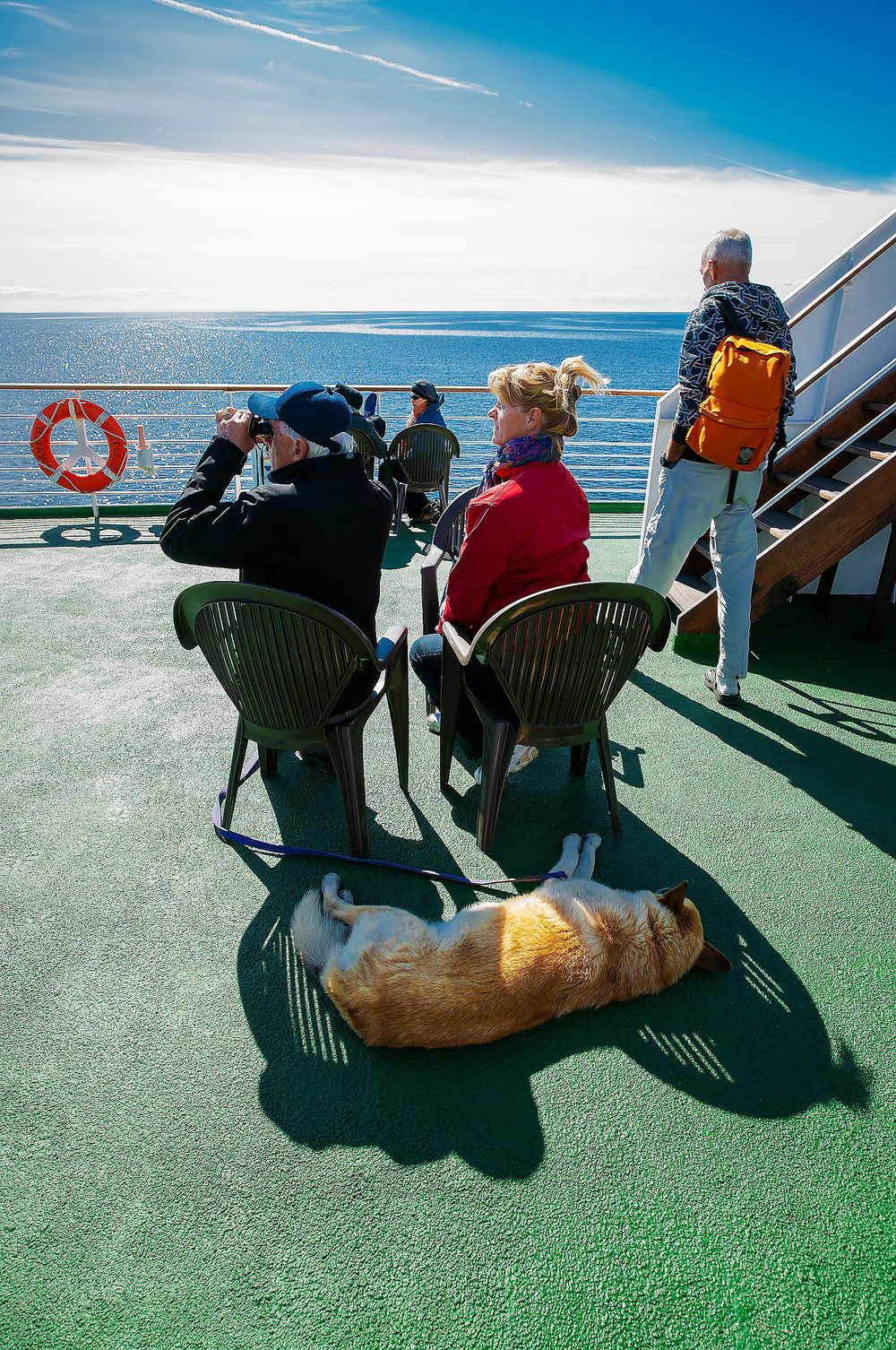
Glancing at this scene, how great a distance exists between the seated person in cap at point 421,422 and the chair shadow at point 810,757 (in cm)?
337

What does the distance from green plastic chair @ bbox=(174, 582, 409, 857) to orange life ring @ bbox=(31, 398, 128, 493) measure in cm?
508

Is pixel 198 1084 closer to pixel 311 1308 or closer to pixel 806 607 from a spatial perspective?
pixel 311 1308

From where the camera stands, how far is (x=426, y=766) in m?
3.03

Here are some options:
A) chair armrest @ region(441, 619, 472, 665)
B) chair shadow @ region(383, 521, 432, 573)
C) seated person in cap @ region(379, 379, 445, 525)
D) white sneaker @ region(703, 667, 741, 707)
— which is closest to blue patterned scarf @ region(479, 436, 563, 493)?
chair armrest @ region(441, 619, 472, 665)

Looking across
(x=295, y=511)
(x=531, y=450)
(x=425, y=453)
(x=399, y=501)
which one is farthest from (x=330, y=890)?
(x=425, y=453)

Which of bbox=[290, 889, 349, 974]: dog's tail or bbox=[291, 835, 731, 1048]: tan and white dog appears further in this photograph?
bbox=[290, 889, 349, 974]: dog's tail

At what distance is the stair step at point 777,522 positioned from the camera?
4.22m

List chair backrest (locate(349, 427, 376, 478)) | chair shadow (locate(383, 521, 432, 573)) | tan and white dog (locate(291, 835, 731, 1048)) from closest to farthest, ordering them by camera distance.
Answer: tan and white dog (locate(291, 835, 731, 1048)) < chair backrest (locate(349, 427, 376, 478)) < chair shadow (locate(383, 521, 432, 573))

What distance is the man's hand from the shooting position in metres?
2.50

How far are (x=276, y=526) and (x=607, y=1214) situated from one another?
6.15 ft

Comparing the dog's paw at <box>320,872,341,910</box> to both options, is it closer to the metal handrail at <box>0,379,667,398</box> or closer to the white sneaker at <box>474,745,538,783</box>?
the white sneaker at <box>474,745,538,783</box>

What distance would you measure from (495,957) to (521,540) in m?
1.20

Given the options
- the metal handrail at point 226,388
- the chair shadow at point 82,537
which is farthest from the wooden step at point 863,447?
the chair shadow at point 82,537

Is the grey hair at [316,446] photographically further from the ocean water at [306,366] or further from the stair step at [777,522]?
the ocean water at [306,366]
